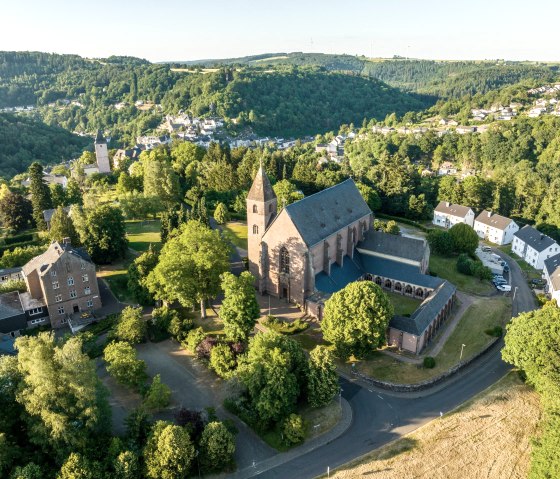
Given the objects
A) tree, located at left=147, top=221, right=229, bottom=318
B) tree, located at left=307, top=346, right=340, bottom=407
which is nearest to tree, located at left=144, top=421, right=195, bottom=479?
tree, located at left=307, top=346, right=340, bottom=407

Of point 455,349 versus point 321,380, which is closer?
point 321,380

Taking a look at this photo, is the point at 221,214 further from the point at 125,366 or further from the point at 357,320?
Answer: the point at 357,320

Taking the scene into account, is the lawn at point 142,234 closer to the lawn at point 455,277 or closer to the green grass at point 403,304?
the green grass at point 403,304

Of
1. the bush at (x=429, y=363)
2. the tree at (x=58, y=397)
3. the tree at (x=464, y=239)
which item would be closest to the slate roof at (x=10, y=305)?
the tree at (x=58, y=397)

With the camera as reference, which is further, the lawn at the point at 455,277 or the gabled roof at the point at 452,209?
the gabled roof at the point at 452,209

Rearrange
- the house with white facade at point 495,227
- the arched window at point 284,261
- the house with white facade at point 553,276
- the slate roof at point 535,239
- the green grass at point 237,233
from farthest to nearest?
the house with white facade at point 495,227 → the green grass at point 237,233 → the slate roof at point 535,239 → the house with white facade at point 553,276 → the arched window at point 284,261

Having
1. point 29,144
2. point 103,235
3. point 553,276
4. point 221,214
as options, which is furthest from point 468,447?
point 29,144
